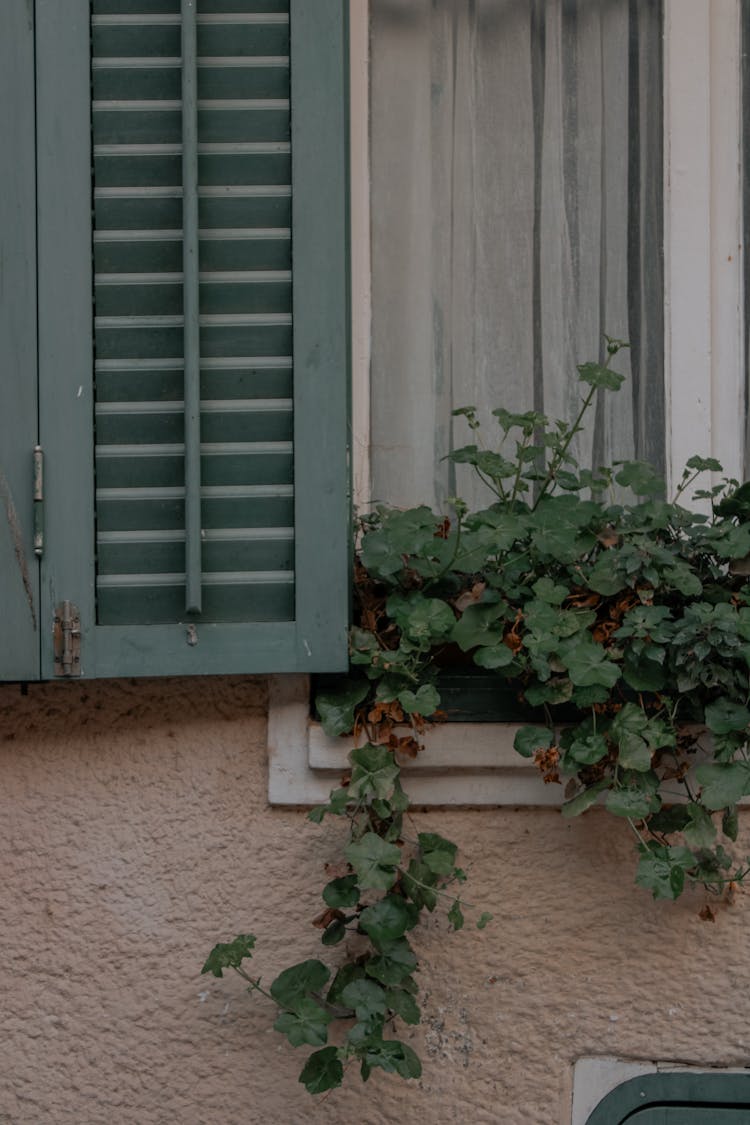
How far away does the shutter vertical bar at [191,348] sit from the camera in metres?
2.39

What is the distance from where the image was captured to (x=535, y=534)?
95.4 inches

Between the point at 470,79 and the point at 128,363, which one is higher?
the point at 470,79

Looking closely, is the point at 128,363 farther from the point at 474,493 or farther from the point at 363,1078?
the point at 363,1078

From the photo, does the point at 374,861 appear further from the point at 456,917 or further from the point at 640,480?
the point at 640,480

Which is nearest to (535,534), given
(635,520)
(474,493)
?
(635,520)

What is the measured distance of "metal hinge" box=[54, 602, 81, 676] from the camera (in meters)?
2.41

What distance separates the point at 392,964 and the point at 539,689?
51 centimetres

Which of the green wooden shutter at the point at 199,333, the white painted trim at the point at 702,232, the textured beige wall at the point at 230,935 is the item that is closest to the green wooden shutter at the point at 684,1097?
the textured beige wall at the point at 230,935

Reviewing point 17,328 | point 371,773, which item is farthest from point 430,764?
point 17,328

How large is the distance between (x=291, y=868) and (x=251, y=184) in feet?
3.79

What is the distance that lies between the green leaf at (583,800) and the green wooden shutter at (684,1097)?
51 centimetres

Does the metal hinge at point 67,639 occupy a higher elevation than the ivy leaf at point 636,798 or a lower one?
higher

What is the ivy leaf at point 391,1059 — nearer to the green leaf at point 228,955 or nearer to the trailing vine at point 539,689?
the trailing vine at point 539,689

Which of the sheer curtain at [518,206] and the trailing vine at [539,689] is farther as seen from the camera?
the sheer curtain at [518,206]
